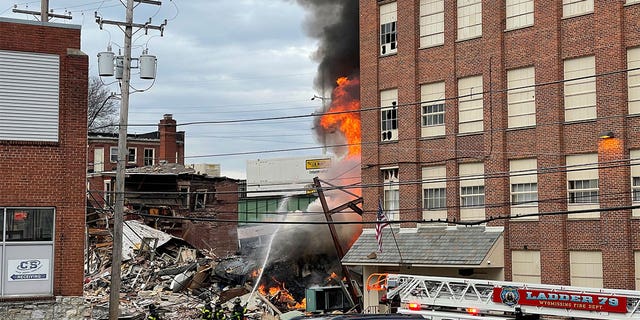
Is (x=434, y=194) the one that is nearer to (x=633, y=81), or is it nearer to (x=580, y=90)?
(x=580, y=90)

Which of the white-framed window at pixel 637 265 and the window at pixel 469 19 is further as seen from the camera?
the window at pixel 469 19

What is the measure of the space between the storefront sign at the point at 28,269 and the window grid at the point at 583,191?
16566 millimetres

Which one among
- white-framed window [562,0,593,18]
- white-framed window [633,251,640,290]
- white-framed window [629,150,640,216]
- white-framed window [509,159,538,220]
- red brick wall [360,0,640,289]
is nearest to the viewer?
white-framed window [633,251,640,290]

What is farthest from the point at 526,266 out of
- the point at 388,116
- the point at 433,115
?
the point at 388,116

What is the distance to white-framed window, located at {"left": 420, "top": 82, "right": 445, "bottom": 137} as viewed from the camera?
33.4 meters

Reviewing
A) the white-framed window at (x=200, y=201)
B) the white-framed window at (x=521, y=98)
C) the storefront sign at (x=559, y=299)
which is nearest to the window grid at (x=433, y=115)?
the white-framed window at (x=521, y=98)

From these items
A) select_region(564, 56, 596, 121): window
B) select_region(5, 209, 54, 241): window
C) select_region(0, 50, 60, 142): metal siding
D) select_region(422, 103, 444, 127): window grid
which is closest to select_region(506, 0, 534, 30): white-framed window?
select_region(564, 56, 596, 121): window

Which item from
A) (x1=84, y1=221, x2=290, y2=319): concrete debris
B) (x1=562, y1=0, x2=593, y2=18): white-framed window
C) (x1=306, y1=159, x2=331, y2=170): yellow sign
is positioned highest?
(x1=562, y1=0, x2=593, y2=18): white-framed window

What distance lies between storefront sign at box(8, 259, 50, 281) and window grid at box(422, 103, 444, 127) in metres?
15.7

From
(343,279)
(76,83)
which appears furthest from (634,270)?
(76,83)

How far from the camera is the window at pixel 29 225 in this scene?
23.3 metres

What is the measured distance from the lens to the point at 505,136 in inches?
1233

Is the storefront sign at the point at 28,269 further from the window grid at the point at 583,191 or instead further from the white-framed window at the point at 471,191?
the window grid at the point at 583,191

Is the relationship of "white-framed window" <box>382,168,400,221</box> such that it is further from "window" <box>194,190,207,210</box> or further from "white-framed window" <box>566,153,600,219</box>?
"window" <box>194,190,207,210</box>
